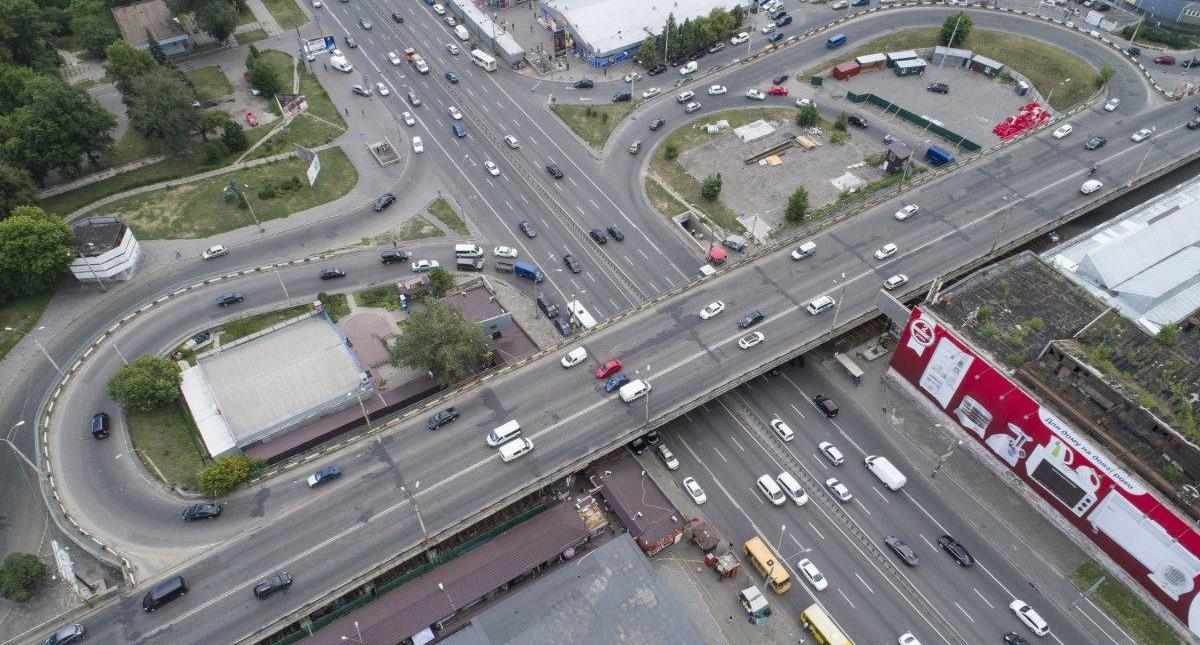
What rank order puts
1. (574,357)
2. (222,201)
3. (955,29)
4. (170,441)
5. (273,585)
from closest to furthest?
1. (273,585)
2. (170,441)
3. (574,357)
4. (222,201)
5. (955,29)

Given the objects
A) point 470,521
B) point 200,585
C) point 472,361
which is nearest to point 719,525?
point 470,521

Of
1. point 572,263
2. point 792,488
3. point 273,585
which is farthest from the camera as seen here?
point 572,263

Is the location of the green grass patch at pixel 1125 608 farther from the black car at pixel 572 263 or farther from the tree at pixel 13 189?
the tree at pixel 13 189

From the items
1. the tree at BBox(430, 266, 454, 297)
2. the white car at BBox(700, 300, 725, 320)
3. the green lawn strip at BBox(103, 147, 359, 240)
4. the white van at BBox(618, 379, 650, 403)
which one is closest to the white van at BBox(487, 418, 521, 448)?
the white van at BBox(618, 379, 650, 403)

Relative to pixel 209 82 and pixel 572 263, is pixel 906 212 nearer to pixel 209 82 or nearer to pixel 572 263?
pixel 572 263

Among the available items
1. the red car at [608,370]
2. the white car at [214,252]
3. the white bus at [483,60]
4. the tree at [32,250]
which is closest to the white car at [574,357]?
the red car at [608,370]

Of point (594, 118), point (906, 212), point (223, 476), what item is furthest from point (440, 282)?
point (906, 212)

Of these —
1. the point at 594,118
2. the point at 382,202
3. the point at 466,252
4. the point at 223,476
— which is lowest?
the point at 223,476
